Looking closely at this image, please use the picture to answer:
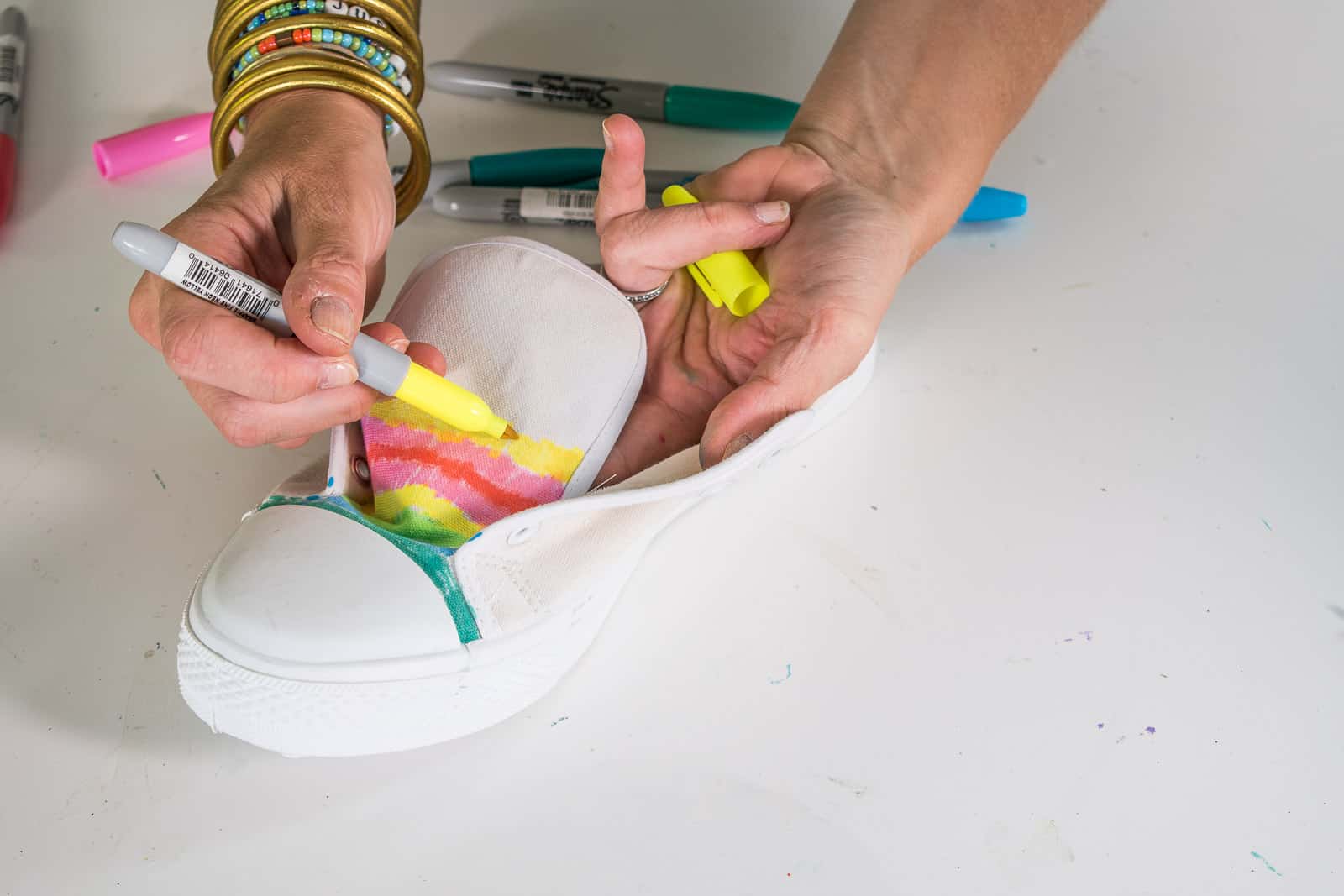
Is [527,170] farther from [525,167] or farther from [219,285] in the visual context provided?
[219,285]

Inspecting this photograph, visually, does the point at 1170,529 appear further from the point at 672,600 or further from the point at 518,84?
the point at 518,84

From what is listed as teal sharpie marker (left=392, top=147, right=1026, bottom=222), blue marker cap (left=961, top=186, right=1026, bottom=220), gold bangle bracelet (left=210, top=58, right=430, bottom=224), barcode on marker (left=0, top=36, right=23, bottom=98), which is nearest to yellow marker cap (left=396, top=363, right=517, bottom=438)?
gold bangle bracelet (left=210, top=58, right=430, bottom=224)

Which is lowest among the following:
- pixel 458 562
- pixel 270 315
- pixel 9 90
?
pixel 9 90

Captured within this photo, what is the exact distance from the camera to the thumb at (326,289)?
59 centimetres

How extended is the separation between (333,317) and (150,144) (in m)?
0.57

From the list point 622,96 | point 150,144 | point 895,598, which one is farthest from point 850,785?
point 150,144

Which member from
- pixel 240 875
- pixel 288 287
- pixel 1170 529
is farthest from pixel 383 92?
pixel 1170 529

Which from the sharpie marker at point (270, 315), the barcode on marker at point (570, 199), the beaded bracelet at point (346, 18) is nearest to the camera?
the sharpie marker at point (270, 315)

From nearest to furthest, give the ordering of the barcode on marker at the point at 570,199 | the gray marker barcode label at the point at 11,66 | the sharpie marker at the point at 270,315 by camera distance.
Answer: the sharpie marker at the point at 270,315
the barcode on marker at the point at 570,199
the gray marker barcode label at the point at 11,66

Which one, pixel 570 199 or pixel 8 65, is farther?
pixel 8 65

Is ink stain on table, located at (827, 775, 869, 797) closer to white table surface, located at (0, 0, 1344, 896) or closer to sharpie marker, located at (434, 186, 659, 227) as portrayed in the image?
white table surface, located at (0, 0, 1344, 896)

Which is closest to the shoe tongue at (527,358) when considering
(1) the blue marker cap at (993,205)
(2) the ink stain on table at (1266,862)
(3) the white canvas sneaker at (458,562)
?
(3) the white canvas sneaker at (458,562)

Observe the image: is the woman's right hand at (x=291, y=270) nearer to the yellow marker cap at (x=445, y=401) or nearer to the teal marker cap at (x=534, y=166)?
the yellow marker cap at (x=445, y=401)

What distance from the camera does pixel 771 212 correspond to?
31.4 inches
